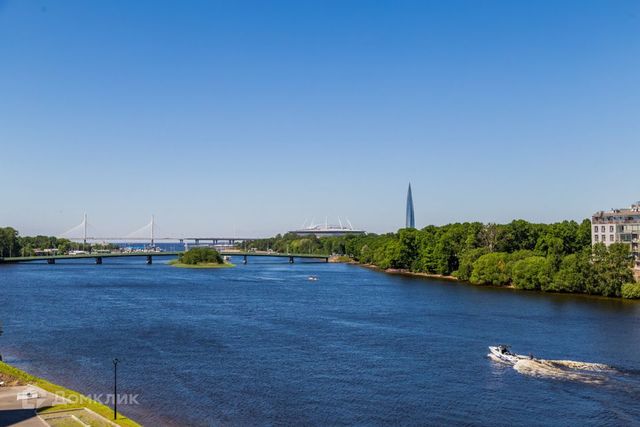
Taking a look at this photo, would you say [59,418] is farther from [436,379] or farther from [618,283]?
[618,283]

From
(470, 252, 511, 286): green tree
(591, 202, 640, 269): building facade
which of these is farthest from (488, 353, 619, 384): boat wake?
(470, 252, 511, 286): green tree

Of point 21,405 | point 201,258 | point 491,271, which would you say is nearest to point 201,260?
point 201,258

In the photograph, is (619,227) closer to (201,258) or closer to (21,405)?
(21,405)

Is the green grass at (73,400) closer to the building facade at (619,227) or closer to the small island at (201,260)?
the building facade at (619,227)

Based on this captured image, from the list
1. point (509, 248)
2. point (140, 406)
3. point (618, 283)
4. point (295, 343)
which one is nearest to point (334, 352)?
point (295, 343)

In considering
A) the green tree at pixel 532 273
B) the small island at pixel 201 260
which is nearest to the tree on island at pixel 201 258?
the small island at pixel 201 260

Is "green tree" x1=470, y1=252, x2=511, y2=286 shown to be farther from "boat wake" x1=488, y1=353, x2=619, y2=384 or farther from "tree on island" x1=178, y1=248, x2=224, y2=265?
"tree on island" x1=178, y1=248, x2=224, y2=265
